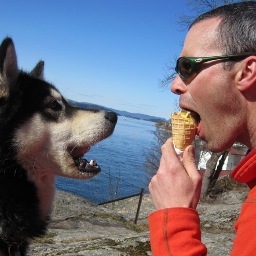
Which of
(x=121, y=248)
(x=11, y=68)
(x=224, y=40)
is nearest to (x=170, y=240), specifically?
(x=224, y=40)

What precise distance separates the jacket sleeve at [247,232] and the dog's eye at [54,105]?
2851 millimetres

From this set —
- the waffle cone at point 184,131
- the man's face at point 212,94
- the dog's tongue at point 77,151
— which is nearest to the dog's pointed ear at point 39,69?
the dog's tongue at point 77,151

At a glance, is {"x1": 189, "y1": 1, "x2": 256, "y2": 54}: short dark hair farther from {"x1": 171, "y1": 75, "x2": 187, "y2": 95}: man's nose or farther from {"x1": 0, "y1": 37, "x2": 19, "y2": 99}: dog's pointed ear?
{"x1": 0, "y1": 37, "x2": 19, "y2": 99}: dog's pointed ear

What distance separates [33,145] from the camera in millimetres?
3859

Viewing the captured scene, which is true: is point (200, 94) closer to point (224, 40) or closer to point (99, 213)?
point (224, 40)

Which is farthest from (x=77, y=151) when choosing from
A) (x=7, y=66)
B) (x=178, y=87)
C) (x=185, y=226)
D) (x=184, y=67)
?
(x=185, y=226)

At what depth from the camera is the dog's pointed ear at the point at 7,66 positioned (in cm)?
357

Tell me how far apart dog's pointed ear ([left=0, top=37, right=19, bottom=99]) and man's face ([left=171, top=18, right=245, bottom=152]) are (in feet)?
6.36

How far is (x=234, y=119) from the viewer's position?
2080 mm

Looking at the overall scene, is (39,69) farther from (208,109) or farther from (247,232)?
(247,232)

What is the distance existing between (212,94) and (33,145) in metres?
2.29

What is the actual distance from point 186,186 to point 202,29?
3.06ft

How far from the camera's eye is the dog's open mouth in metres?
4.07

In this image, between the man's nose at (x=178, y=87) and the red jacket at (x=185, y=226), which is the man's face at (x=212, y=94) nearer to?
the man's nose at (x=178, y=87)
